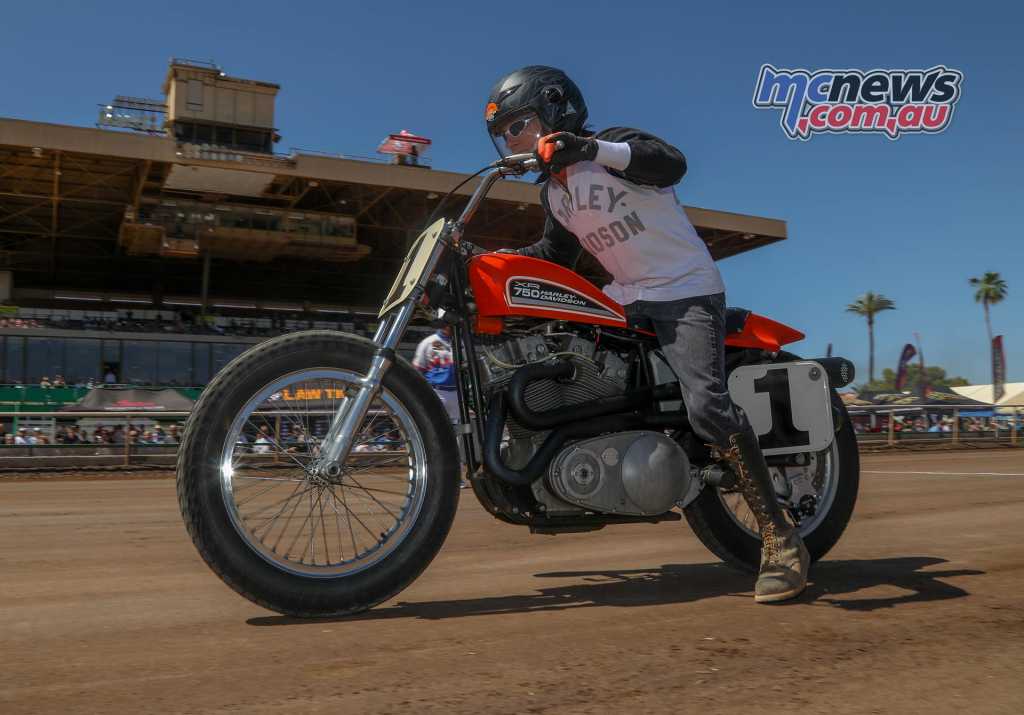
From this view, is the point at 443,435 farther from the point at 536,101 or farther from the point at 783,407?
the point at 783,407

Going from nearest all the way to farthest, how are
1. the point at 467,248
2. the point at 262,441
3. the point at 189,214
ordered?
1. the point at 262,441
2. the point at 467,248
3. the point at 189,214

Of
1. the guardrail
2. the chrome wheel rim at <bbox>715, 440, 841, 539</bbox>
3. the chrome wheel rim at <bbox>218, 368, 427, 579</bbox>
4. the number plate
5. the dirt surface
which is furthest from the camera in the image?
the guardrail

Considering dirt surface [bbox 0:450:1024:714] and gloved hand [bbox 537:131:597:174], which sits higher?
gloved hand [bbox 537:131:597:174]

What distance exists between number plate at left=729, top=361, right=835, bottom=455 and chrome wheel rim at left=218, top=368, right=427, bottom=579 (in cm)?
156

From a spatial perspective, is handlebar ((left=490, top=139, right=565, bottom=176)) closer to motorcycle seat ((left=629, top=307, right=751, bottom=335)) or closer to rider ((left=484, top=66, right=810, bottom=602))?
rider ((left=484, top=66, right=810, bottom=602))

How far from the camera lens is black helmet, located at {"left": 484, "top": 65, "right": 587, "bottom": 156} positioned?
3619 mm

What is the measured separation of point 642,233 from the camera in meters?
3.70

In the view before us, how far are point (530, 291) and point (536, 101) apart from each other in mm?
785

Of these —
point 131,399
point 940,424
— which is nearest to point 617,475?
point 940,424

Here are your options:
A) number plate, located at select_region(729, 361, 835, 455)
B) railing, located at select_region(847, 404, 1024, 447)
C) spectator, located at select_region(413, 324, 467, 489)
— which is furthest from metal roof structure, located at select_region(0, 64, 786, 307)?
number plate, located at select_region(729, 361, 835, 455)

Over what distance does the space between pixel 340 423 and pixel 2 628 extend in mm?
1207

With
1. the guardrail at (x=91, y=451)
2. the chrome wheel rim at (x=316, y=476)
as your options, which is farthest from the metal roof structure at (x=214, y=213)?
the chrome wheel rim at (x=316, y=476)

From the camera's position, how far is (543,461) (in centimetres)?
342

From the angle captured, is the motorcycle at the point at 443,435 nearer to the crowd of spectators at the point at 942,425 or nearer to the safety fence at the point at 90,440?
the safety fence at the point at 90,440
